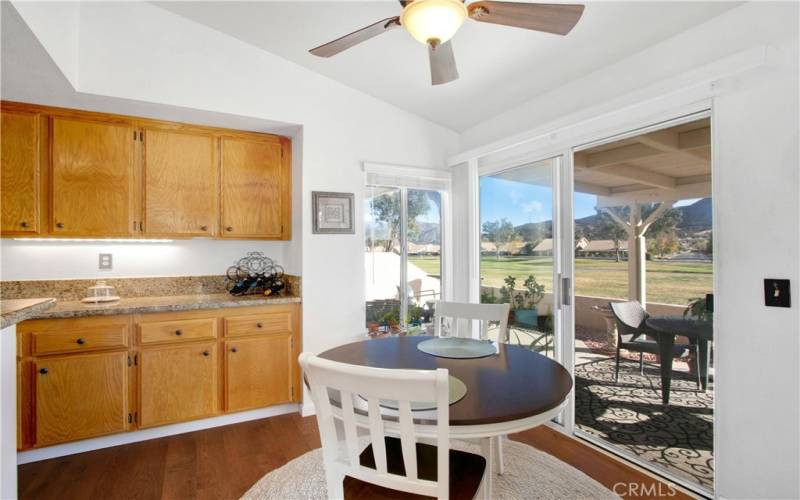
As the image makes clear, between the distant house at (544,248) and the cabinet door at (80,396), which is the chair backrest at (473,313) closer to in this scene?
the distant house at (544,248)

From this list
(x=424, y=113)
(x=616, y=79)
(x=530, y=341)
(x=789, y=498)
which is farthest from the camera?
(x=424, y=113)

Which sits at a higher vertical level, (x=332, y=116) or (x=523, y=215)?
(x=332, y=116)

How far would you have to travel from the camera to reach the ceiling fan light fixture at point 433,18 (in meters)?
1.35

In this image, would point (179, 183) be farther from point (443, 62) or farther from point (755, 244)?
point (755, 244)

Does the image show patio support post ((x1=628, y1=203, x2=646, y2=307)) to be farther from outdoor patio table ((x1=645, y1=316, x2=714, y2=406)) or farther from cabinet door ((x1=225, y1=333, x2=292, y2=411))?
cabinet door ((x1=225, y1=333, x2=292, y2=411))

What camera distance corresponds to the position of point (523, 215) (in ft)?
10.0

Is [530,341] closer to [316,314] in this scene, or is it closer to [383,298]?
[383,298]

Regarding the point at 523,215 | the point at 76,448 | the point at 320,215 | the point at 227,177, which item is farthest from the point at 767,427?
the point at 76,448

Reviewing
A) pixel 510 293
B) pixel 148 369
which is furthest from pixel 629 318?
pixel 148 369

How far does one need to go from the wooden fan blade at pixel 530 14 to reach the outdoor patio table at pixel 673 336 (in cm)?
163

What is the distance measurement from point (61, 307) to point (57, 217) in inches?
23.3

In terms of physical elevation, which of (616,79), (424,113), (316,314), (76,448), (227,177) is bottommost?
(76,448)

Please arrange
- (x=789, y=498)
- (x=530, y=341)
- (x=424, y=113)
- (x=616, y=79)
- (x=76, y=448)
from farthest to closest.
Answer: (x=424, y=113)
(x=530, y=341)
(x=76, y=448)
(x=616, y=79)
(x=789, y=498)

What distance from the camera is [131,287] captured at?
2996 mm
